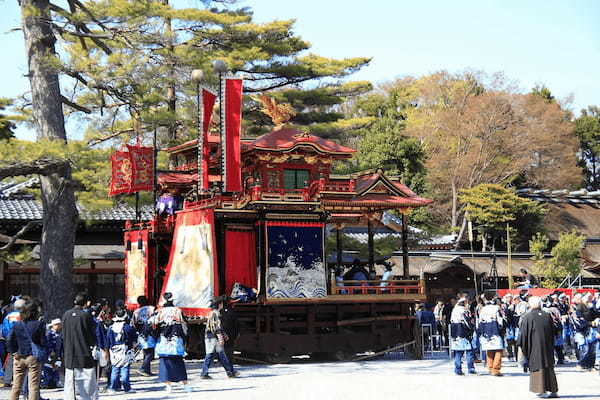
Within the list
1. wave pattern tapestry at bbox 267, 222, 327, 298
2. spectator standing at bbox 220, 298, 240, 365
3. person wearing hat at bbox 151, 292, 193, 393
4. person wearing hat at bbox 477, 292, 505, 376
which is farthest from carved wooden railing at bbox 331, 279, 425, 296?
person wearing hat at bbox 151, 292, 193, 393

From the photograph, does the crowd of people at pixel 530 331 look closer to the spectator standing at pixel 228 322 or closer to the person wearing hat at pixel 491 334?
the person wearing hat at pixel 491 334

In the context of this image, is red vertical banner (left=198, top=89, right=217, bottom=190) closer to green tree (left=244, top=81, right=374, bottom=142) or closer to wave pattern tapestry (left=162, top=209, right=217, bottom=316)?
wave pattern tapestry (left=162, top=209, right=217, bottom=316)

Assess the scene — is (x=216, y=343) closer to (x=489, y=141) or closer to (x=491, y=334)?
(x=491, y=334)

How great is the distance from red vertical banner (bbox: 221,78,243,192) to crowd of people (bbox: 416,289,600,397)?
226 inches

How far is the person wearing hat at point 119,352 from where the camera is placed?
14570 mm

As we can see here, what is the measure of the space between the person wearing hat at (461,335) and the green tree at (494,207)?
26372 mm

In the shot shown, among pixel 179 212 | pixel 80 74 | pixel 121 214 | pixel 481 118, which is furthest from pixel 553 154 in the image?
pixel 80 74

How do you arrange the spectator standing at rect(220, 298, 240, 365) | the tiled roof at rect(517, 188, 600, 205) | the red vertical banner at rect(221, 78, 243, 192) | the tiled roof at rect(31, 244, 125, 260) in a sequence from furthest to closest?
1. the tiled roof at rect(517, 188, 600, 205)
2. the tiled roof at rect(31, 244, 125, 260)
3. the red vertical banner at rect(221, 78, 243, 192)
4. the spectator standing at rect(220, 298, 240, 365)

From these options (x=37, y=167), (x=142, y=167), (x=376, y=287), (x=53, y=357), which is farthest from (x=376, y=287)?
(x=37, y=167)

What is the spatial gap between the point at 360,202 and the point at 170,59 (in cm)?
642

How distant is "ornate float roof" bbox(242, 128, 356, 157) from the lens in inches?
781

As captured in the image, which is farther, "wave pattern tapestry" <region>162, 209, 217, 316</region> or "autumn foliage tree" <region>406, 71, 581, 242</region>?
"autumn foliage tree" <region>406, 71, 581, 242</region>

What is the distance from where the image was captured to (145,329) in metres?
16.9

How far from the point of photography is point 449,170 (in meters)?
46.1
